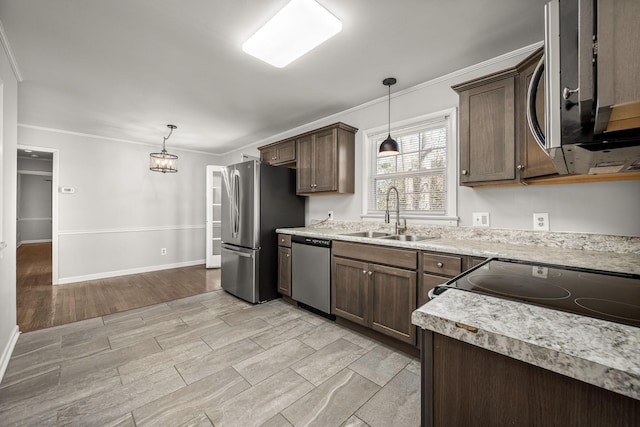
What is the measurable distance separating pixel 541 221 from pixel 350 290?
1.61 metres

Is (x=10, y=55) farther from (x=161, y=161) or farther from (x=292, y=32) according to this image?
(x=292, y=32)

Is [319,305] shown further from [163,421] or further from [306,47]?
[306,47]

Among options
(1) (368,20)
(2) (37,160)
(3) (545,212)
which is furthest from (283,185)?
(2) (37,160)

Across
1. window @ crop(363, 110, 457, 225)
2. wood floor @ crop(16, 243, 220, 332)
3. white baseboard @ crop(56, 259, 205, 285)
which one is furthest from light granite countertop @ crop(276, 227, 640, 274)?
white baseboard @ crop(56, 259, 205, 285)

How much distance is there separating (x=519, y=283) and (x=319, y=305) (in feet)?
7.23

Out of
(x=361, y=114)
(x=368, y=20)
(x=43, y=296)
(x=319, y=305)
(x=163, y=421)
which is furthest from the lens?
(x=43, y=296)

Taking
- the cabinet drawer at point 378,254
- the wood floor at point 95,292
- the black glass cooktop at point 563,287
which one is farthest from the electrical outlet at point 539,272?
the wood floor at point 95,292

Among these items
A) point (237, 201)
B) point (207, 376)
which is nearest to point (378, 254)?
point (207, 376)

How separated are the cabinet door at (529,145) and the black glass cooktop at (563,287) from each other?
801 mm

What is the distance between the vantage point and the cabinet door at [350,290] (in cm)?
247

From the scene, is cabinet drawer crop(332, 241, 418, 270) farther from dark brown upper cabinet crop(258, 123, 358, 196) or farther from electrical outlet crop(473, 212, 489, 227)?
dark brown upper cabinet crop(258, 123, 358, 196)

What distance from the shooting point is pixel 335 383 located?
1860 mm

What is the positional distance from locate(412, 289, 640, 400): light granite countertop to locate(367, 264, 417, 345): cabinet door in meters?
1.48

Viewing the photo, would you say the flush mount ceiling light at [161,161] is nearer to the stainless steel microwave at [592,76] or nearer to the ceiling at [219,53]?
the ceiling at [219,53]
